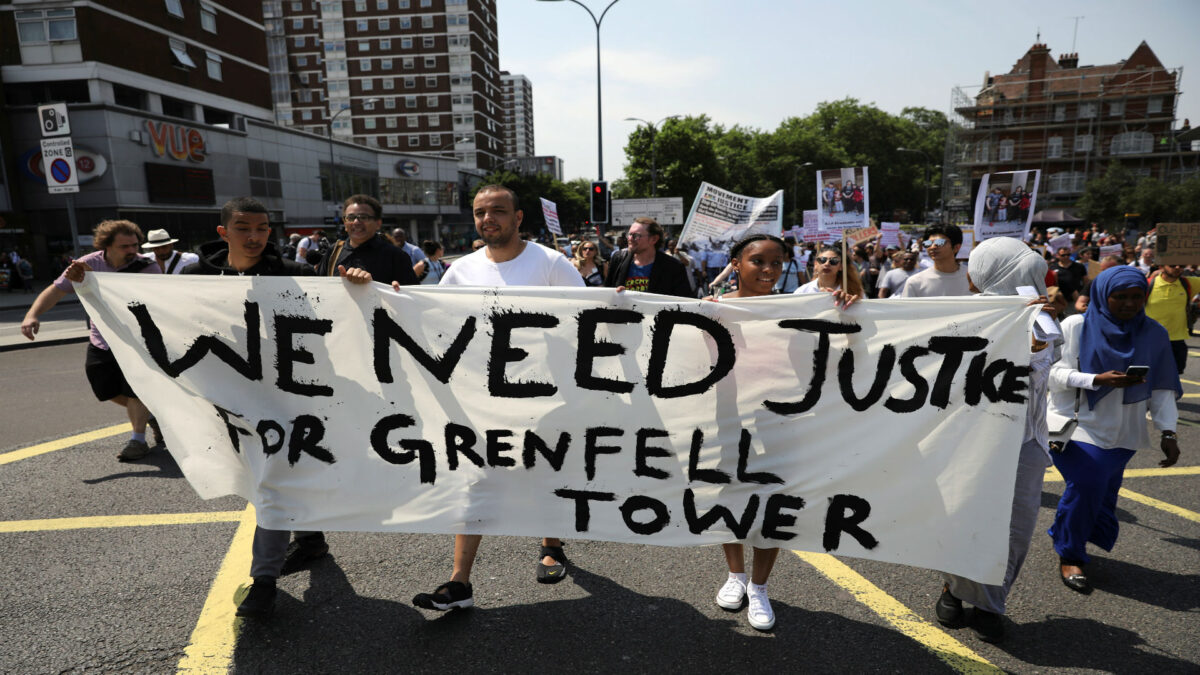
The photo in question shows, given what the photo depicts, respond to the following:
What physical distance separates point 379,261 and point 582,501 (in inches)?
66.3

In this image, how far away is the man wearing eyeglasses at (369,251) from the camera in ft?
11.7

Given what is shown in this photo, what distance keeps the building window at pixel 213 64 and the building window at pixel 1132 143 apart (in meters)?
66.4

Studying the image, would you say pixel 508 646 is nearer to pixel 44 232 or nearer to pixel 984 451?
pixel 984 451

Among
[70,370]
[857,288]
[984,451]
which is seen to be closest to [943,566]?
[984,451]

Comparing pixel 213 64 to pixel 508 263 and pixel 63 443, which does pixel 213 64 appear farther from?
pixel 508 263

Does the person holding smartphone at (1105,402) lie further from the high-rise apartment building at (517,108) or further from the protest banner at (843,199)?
the high-rise apartment building at (517,108)

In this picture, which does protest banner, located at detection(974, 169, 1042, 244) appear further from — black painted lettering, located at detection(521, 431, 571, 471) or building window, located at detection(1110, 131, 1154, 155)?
building window, located at detection(1110, 131, 1154, 155)

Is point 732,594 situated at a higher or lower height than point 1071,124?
lower

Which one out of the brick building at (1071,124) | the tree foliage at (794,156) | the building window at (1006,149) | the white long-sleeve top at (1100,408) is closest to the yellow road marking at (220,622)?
the white long-sleeve top at (1100,408)

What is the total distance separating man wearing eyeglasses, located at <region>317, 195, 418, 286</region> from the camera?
357 centimetres

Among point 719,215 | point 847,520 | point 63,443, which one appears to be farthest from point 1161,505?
point 63,443

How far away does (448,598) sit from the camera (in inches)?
113

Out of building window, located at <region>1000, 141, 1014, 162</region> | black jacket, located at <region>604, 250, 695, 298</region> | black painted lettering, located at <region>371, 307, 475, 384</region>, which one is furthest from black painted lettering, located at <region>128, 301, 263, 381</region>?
building window, located at <region>1000, 141, 1014, 162</region>

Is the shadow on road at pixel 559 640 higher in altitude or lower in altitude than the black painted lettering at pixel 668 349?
lower
